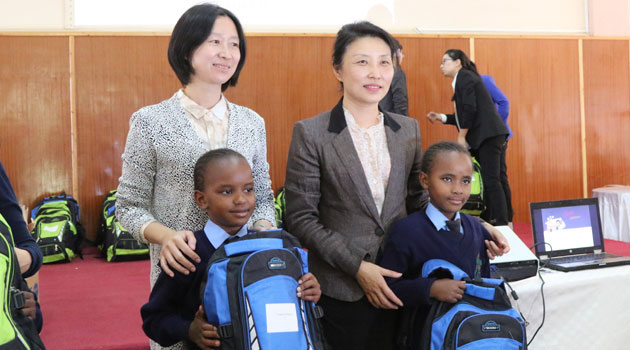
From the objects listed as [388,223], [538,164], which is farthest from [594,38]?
[388,223]

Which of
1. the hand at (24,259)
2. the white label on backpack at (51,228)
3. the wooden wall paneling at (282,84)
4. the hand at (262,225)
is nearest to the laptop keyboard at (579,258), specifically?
the hand at (262,225)

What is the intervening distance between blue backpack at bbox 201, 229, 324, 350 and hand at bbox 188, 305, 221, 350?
1 centimetres

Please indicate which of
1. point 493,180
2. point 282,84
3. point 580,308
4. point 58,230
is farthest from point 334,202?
point 282,84

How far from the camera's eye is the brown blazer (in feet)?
5.68

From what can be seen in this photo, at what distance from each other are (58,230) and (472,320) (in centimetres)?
425

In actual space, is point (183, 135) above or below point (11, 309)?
above

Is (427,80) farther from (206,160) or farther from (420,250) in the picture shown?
(206,160)

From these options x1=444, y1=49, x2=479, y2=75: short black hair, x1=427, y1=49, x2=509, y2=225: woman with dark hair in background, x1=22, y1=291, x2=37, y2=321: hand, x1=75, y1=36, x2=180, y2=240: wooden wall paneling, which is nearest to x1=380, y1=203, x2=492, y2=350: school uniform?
x1=22, y1=291, x2=37, y2=321: hand

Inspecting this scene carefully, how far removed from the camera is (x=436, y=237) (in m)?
1.76

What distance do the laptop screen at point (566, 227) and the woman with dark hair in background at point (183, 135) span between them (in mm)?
1532

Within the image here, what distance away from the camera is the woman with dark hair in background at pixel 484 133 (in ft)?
15.2

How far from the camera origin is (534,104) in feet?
22.9

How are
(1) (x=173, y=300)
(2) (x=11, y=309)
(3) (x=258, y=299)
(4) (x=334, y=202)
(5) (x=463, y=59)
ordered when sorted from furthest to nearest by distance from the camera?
1. (5) (x=463, y=59)
2. (4) (x=334, y=202)
3. (1) (x=173, y=300)
4. (3) (x=258, y=299)
5. (2) (x=11, y=309)

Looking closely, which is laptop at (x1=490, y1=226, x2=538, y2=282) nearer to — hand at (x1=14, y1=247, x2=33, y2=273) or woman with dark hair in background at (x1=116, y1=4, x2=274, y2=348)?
woman with dark hair in background at (x1=116, y1=4, x2=274, y2=348)
